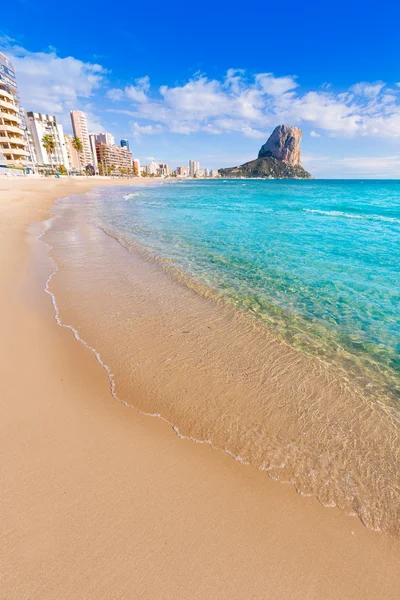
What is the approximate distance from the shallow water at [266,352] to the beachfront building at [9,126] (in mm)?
76546

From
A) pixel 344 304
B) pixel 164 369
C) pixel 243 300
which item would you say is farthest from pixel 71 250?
pixel 344 304

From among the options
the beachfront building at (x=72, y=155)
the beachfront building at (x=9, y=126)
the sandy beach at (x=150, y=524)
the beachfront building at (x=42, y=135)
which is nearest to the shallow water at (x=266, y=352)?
the sandy beach at (x=150, y=524)

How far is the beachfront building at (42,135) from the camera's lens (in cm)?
11725

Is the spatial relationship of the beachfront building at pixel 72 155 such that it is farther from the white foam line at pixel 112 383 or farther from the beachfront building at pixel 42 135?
the white foam line at pixel 112 383

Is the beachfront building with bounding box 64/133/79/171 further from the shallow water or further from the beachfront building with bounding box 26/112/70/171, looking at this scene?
the shallow water

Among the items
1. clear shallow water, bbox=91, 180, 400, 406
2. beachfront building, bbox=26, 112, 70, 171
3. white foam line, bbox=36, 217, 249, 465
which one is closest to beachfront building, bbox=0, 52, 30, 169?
beachfront building, bbox=26, 112, 70, 171

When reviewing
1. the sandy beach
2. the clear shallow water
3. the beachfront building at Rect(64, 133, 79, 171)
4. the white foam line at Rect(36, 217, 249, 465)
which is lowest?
the clear shallow water

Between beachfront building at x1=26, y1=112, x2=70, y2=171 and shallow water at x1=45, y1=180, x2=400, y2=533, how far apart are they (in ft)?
440

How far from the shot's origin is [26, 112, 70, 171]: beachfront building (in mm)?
117250

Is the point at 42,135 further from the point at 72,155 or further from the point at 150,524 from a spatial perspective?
the point at 150,524

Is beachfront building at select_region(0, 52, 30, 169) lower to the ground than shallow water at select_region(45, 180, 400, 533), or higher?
higher

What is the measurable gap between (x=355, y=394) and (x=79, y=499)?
3.79 metres

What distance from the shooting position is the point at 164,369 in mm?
4297

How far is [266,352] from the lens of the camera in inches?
191
